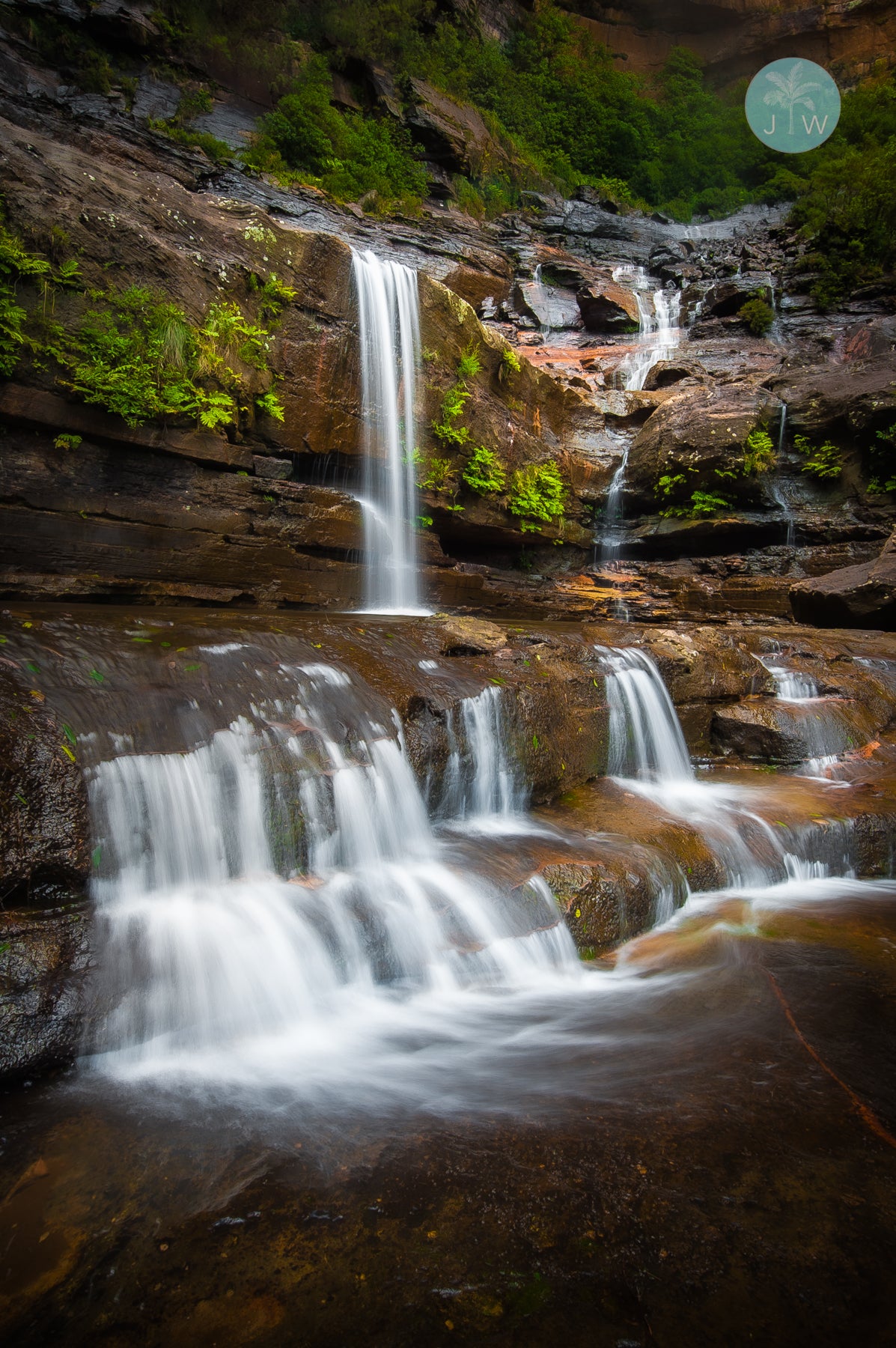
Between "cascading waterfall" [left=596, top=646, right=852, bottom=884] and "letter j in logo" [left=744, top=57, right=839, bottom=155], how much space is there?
34.3 m

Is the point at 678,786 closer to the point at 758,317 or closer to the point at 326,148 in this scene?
the point at 758,317

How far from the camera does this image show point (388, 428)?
10.0 meters

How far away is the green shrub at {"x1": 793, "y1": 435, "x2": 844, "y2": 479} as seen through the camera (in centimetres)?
1347

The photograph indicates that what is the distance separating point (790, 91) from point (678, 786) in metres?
41.5

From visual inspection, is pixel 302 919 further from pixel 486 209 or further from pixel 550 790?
pixel 486 209

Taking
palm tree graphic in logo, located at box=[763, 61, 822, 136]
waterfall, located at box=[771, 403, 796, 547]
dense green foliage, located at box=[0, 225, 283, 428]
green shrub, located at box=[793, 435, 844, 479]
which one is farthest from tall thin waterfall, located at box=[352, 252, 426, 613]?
palm tree graphic in logo, located at box=[763, 61, 822, 136]

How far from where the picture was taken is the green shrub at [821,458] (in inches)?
530

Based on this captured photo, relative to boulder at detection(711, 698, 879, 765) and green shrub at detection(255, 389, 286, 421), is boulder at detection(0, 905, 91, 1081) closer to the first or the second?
boulder at detection(711, 698, 879, 765)

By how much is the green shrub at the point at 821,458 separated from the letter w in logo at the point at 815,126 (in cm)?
2533

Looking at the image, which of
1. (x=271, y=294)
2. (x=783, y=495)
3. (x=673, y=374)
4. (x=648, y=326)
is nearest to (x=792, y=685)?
(x=783, y=495)

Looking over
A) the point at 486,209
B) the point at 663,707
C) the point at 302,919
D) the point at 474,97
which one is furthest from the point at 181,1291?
the point at 474,97

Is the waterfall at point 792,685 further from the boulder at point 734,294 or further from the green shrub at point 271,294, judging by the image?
the boulder at point 734,294

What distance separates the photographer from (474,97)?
2666 cm

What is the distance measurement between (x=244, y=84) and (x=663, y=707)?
Answer: 913 inches
